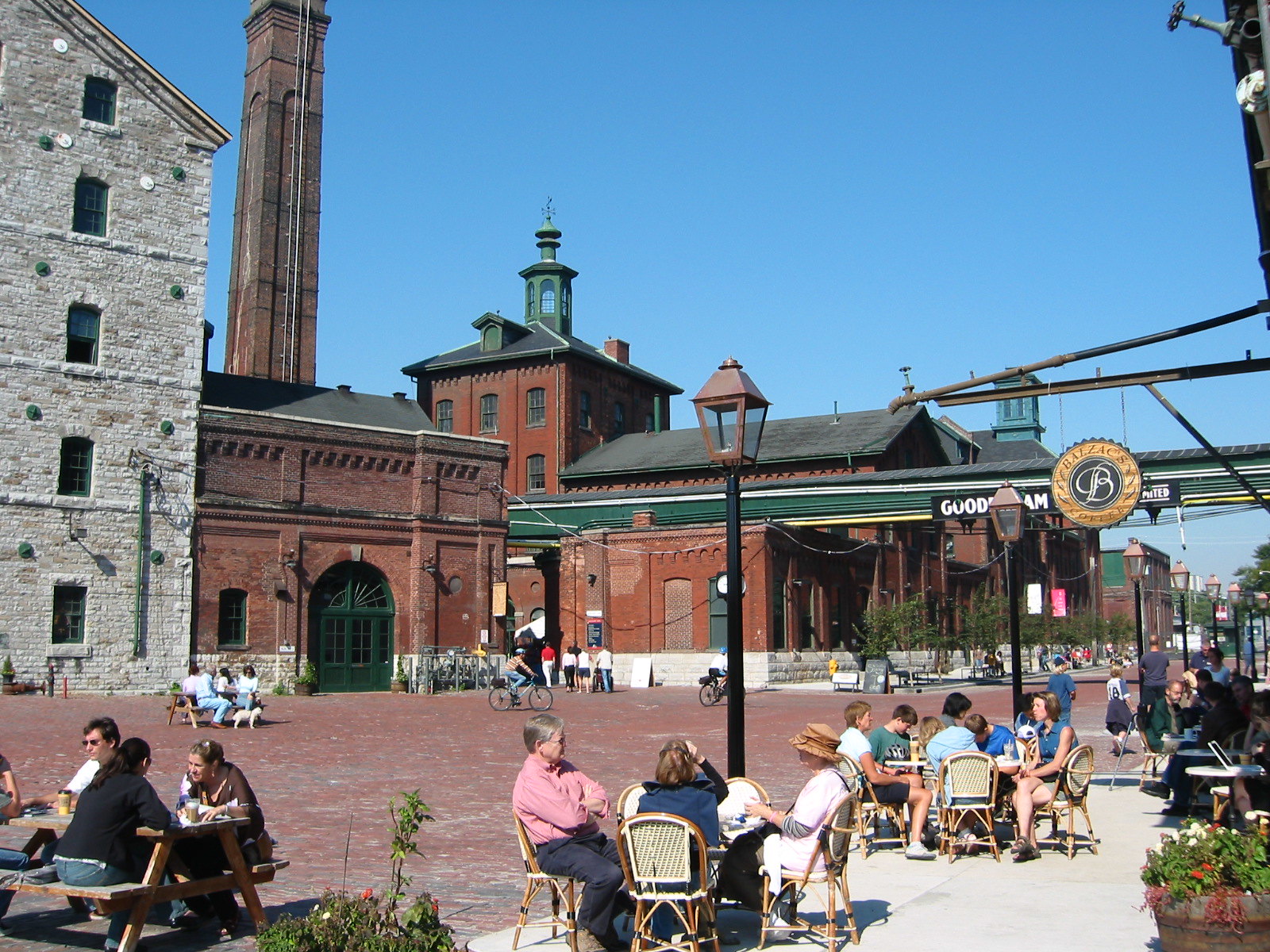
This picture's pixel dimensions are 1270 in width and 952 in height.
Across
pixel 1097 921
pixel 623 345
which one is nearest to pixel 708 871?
pixel 1097 921

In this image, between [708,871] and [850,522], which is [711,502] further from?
[708,871]

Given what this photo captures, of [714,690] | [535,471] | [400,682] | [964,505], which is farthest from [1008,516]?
[535,471]

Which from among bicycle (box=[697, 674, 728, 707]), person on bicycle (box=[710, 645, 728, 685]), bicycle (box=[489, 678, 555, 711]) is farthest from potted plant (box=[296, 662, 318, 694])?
person on bicycle (box=[710, 645, 728, 685])

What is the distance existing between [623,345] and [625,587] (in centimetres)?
2240

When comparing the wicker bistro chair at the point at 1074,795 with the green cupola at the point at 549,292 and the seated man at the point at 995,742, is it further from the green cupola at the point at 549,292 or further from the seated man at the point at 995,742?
the green cupola at the point at 549,292

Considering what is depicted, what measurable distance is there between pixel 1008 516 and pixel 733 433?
273 inches

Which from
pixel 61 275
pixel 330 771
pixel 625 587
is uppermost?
pixel 61 275

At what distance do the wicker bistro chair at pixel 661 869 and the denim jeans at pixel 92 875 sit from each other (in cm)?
274

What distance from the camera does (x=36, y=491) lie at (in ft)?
95.9

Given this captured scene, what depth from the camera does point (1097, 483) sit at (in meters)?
13.4

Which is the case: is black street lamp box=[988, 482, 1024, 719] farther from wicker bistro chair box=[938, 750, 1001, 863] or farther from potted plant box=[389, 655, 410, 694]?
potted plant box=[389, 655, 410, 694]

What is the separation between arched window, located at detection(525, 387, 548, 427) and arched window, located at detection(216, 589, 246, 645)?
81.6ft

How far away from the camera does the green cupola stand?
62.8m

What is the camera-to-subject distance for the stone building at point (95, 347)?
29141mm
